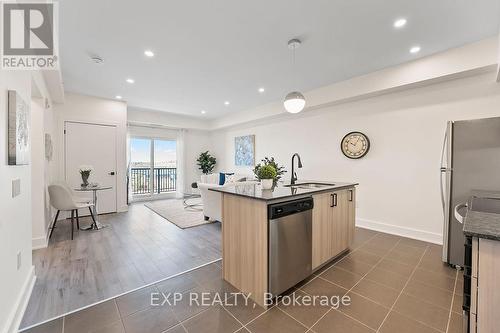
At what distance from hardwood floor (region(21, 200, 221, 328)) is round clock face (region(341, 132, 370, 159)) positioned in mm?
3022

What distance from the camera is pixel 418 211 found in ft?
11.2

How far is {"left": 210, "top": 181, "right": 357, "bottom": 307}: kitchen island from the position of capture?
1792 millimetres

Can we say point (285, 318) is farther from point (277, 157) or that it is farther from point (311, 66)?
point (277, 157)

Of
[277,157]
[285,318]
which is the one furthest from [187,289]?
[277,157]

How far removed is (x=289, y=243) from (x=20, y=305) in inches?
90.7

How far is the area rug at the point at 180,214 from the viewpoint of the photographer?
168 inches

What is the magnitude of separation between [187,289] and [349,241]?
7.16 ft

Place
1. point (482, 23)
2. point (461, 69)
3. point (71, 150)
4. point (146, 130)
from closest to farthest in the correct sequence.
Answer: point (482, 23)
point (461, 69)
point (71, 150)
point (146, 130)

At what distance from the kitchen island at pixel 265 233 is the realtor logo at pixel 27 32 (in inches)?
87.2

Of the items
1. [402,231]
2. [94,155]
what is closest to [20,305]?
[94,155]

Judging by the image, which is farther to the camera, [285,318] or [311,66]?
[311,66]

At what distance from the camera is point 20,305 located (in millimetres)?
1716

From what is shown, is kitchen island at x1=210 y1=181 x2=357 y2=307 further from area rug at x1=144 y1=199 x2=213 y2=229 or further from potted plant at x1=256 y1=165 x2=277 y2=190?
area rug at x1=144 y1=199 x2=213 y2=229

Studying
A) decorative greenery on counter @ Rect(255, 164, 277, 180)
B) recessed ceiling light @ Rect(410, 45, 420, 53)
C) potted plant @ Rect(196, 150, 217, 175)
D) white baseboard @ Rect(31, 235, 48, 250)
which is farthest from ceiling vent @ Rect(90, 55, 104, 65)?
potted plant @ Rect(196, 150, 217, 175)
